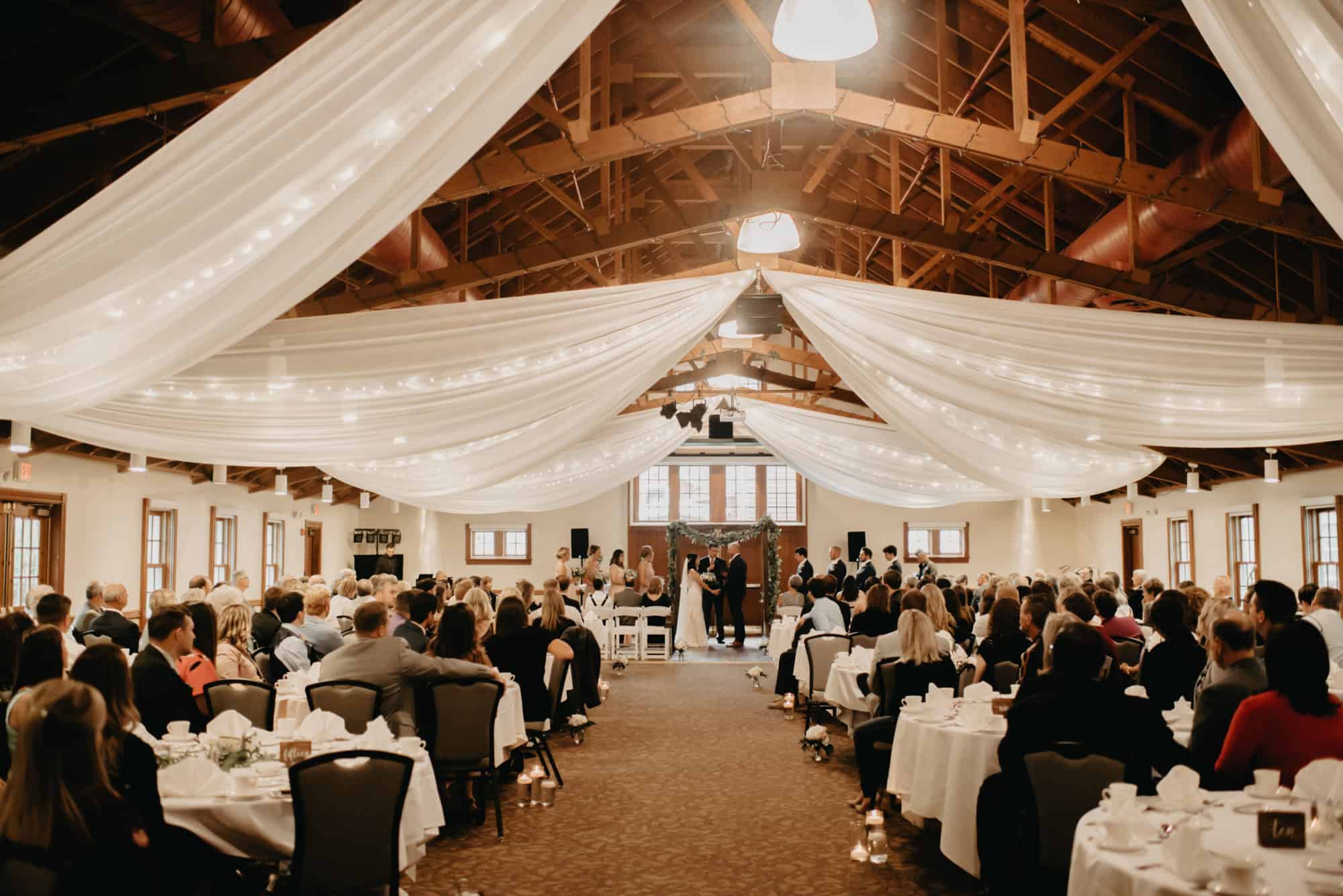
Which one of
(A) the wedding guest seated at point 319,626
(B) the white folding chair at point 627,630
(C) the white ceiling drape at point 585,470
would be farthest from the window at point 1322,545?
(A) the wedding guest seated at point 319,626

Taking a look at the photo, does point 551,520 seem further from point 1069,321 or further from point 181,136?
point 181,136

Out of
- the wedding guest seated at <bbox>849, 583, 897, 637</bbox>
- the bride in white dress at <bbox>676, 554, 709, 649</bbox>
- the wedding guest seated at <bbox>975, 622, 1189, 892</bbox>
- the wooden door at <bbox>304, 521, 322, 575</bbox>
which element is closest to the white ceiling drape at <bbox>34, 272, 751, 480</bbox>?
the wedding guest seated at <bbox>849, 583, 897, 637</bbox>

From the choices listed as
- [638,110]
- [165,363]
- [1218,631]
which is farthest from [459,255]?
[1218,631]

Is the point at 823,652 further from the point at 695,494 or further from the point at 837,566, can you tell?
the point at 695,494

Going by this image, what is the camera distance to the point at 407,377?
6.25m

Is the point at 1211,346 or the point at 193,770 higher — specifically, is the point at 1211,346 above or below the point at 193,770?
above

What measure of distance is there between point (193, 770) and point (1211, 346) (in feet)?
16.5

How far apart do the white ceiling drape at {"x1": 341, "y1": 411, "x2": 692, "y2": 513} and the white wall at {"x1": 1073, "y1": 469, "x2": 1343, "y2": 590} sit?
7565mm

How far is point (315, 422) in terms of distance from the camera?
6.41 meters

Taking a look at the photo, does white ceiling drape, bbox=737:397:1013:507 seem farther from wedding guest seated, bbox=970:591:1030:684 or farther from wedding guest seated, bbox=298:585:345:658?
wedding guest seated, bbox=298:585:345:658

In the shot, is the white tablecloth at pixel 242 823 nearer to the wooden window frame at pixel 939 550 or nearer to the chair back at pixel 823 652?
the chair back at pixel 823 652

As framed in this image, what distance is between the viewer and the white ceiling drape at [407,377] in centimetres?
580

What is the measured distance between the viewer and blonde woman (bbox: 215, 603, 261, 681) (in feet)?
19.7

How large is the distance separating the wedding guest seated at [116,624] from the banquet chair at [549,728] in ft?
9.65
